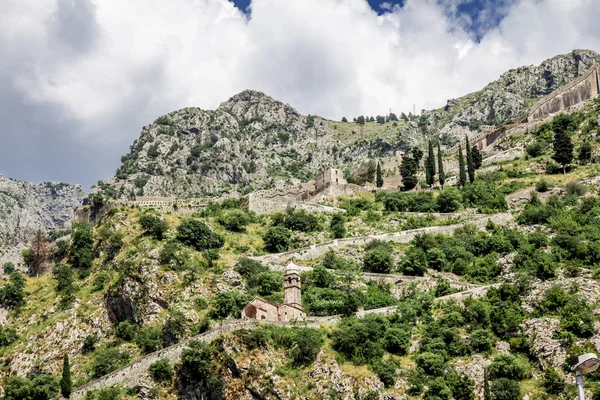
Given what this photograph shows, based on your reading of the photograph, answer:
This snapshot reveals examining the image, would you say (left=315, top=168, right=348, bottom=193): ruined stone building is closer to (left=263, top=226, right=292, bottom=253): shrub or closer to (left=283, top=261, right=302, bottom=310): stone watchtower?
(left=263, top=226, right=292, bottom=253): shrub

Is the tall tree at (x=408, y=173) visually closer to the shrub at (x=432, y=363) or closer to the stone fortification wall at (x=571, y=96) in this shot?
the stone fortification wall at (x=571, y=96)

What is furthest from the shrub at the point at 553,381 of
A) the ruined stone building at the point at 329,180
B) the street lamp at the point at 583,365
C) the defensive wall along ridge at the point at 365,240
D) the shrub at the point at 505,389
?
the ruined stone building at the point at 329,180

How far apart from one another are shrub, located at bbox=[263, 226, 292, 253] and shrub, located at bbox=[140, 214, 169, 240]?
1111cm

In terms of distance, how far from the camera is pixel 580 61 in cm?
18912

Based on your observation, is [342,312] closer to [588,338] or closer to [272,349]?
[272,349]

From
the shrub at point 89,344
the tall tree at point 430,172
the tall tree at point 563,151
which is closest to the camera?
the shrub at point 89,344

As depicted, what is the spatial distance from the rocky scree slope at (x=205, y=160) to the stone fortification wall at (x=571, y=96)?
64117mm

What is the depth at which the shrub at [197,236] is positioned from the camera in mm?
74062

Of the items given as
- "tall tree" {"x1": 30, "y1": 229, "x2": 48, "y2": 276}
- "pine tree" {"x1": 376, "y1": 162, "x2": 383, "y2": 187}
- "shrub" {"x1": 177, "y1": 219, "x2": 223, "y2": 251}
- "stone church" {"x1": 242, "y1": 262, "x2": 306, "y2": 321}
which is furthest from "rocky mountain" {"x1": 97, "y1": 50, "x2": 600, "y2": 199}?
"stone church" {"x1": 242, "y1": 262, "x2": 306, "y2": 321}

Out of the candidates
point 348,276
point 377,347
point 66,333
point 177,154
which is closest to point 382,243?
point 348,276

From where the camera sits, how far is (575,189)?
83.1 meters

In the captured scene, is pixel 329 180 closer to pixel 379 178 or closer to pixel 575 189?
pixel 379 178

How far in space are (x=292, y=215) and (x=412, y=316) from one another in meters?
29.9

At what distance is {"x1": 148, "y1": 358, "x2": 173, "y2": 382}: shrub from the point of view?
53562 mm
